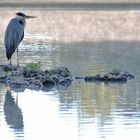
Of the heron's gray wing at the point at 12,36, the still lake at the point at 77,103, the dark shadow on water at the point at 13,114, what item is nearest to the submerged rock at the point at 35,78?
the still lake at the point at 77,103

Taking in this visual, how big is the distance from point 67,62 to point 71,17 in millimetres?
17249

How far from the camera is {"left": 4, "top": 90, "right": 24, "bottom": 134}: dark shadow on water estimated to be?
757cm

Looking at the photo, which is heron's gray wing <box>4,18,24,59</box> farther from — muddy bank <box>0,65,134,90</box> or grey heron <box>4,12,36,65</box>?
muddy bank <box>0,65,134,90</box>

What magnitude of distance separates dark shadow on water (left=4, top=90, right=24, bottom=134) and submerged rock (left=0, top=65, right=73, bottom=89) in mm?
768

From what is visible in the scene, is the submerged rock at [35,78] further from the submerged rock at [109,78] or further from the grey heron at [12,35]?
the grey heron at [12,35]

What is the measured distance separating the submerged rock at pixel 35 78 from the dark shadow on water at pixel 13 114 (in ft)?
2.52

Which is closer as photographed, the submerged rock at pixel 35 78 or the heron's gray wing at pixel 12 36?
the submerged rock at pixel 35 78

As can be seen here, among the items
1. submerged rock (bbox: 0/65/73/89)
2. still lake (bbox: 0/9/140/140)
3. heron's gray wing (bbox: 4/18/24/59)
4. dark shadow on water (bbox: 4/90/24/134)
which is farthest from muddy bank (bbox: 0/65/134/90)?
heron's gray wing (bbox: 4/18/24/59)

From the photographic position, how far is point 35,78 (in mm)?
10648

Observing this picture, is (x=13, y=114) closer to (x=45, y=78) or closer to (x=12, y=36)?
(x=45, y=78)

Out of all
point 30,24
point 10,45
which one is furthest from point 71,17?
point 10,45

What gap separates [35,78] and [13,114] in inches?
93.0

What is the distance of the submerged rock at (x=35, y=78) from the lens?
10422 mm

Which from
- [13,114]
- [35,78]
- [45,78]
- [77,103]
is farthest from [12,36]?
[13,114]
